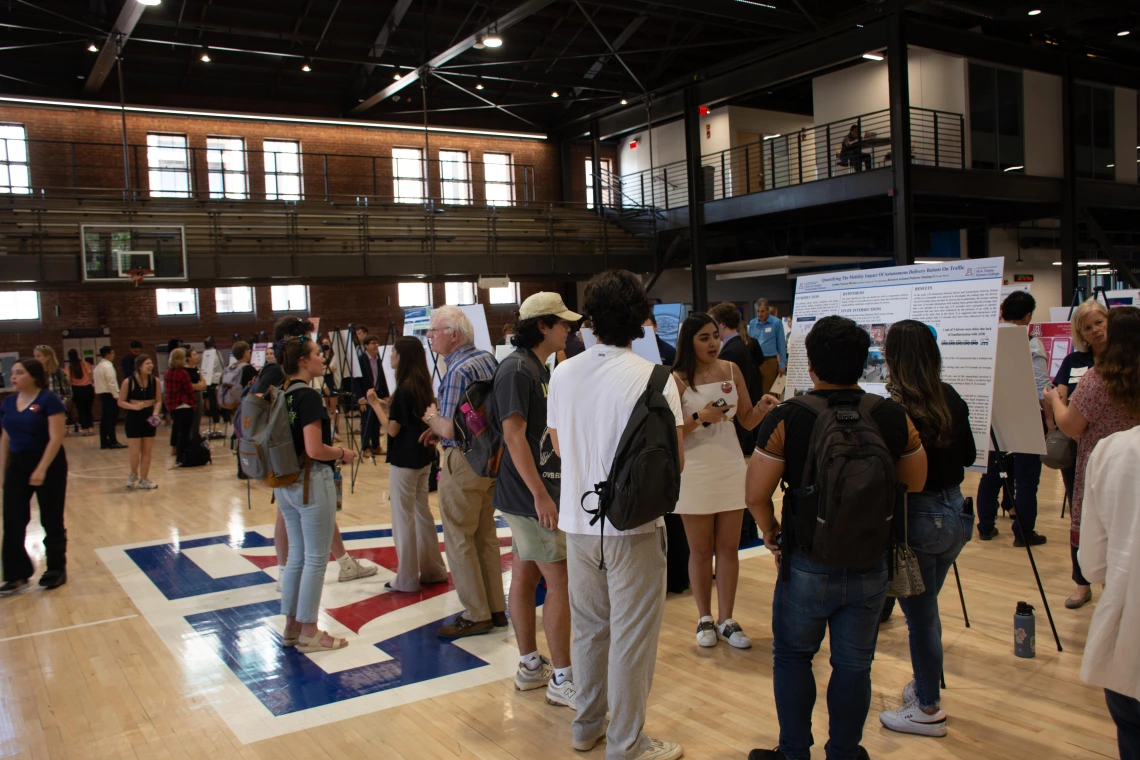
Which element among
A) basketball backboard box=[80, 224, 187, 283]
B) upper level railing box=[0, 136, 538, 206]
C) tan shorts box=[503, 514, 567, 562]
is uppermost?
upper level railing box=[0, 136, 538, 206]

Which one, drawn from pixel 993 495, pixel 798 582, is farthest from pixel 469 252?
pixel 798 582

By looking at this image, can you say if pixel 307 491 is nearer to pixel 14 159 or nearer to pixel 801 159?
pixel 801 159

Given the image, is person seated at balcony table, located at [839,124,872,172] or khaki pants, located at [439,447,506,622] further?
person seated at balcony table, located at [839,124,872,172]

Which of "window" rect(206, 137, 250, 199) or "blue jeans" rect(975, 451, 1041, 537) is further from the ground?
"window" rect(206, 137, 250, 199)

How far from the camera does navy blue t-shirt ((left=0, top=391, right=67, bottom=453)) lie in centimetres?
503

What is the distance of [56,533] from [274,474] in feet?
8.58

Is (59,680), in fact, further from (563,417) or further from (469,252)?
(469,252)

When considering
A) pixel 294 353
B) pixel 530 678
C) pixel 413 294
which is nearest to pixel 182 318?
pixel 413 294

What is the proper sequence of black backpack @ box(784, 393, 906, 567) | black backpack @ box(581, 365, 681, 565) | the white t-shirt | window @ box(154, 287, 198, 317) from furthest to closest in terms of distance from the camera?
window @ box(154, 287, 198, 317), the white t-shirt, black backpack @ box(581, 365, 681, 565), black backpack @ box(784, 393, 906, 567)

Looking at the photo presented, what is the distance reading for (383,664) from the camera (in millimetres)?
3838

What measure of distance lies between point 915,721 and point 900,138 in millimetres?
11583

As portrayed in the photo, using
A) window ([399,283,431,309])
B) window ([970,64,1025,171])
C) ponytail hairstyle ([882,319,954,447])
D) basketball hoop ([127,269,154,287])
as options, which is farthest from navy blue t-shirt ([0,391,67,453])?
window ([970,64,1025,171])

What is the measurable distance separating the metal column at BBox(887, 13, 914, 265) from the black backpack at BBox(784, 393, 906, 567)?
11296mm

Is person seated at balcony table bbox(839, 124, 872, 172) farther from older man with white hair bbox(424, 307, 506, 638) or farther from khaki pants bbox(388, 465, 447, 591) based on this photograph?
older man with white hair bbox(424, 307, 506, 638)
